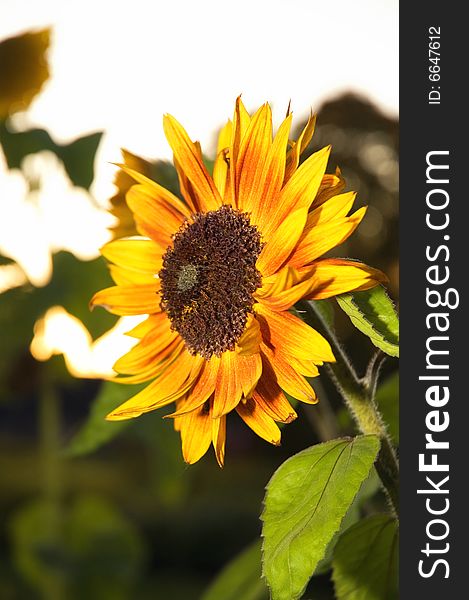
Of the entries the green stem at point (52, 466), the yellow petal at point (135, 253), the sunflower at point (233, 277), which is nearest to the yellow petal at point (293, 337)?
the sunflower at point (233, 277)

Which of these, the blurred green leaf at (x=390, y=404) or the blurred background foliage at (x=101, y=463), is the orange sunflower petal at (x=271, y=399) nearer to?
the blurred background foliage at (x=101, y=463)

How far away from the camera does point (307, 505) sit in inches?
16.1

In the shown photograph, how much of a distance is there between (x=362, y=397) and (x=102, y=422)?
0.30 meters

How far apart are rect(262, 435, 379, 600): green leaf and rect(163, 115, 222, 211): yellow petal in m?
0.17

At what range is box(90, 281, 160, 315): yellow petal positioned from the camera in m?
0.50

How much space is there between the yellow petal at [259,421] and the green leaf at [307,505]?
0.02 m

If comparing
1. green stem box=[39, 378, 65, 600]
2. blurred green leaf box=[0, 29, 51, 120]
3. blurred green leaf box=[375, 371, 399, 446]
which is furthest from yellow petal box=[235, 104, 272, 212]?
green stem box=[39, 378, 65, 600]

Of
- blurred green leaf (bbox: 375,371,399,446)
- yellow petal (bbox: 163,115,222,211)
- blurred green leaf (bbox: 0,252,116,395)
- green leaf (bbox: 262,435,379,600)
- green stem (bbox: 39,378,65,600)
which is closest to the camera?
green leaf (bbox: 262,435,379,600)

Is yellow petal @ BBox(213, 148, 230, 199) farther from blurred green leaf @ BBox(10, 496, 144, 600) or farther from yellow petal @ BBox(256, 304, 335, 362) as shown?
blurred green leaf @ BBox(10, 496, 144, 600)

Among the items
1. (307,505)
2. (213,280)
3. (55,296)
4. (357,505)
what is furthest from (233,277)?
(55,296)

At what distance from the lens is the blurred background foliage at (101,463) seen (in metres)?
0.72

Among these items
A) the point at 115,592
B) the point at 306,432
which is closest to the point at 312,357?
the point at 115,592

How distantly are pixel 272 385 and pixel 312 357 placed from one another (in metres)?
0.04

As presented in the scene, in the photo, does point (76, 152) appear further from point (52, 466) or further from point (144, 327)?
point (52, 466)
